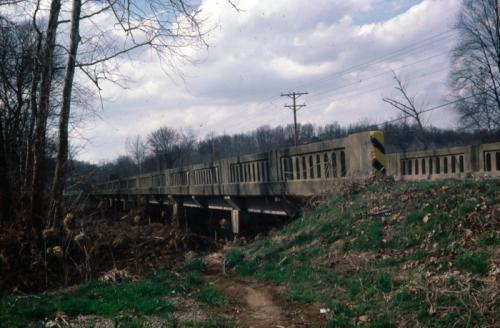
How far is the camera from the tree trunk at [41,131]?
11.8 m

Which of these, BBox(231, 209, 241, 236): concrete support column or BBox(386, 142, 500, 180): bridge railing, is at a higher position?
BBox(386, 142, 500, 180): bridge railing

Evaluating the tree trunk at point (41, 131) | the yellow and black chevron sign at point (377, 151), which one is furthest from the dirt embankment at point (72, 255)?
the yellow and black chevron sign at point (377, 151)

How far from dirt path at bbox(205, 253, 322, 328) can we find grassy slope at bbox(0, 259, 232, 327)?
212 millimetres

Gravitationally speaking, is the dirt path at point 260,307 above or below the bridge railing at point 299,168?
below

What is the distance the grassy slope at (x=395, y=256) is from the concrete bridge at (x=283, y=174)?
0.84 meters

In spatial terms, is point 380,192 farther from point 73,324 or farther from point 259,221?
point 259,221

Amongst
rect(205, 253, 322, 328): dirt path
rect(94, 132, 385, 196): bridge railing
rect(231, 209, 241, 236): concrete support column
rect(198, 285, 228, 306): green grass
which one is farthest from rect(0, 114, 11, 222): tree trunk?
rect(198, 285, 228, 306): green grass

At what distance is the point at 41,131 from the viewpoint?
39.0 ft

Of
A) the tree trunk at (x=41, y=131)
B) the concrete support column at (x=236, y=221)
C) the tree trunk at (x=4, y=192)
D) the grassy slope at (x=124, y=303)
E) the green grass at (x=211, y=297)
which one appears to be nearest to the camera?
the grassy slope at (x=124, y=303)

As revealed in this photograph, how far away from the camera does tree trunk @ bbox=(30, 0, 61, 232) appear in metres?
11.8

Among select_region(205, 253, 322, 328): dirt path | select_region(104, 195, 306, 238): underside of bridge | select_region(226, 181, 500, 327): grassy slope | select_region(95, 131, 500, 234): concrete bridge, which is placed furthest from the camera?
select_region(104, 195, 306, 238): underside of bridge

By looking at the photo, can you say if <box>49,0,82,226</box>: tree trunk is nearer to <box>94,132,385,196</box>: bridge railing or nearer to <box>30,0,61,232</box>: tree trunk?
<box>30,0,61,232</box>: tree trunk

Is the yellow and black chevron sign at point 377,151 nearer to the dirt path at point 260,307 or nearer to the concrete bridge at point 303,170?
the concrete bridge at point 303,170

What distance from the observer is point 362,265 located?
6.78 metres
